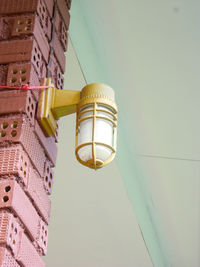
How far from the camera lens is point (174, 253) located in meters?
3.93

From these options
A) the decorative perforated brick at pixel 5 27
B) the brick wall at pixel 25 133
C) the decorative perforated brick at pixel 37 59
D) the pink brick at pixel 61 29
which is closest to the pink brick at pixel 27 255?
the brick wall at pixel 25 133

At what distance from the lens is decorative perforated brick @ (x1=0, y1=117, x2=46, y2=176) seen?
4.36ft

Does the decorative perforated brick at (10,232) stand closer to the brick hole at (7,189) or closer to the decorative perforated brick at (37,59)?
the brick hole at (7,189)

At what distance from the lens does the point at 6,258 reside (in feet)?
3.72

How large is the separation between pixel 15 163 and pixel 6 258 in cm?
25

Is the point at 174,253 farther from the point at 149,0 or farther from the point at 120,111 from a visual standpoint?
the point at 149,0

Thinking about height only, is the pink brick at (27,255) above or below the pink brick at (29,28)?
below

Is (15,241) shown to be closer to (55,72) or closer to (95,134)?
(95,134)

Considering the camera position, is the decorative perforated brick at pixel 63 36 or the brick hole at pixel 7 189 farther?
the decorative perforated brick at pixel 63 36

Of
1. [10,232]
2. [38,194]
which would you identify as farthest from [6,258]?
[38,194]

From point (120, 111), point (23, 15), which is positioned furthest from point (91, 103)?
point (120, 111)

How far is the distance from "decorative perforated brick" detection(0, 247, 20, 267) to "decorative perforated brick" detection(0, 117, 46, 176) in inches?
11.6

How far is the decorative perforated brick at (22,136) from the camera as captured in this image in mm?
1328

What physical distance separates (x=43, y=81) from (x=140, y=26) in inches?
39.4
